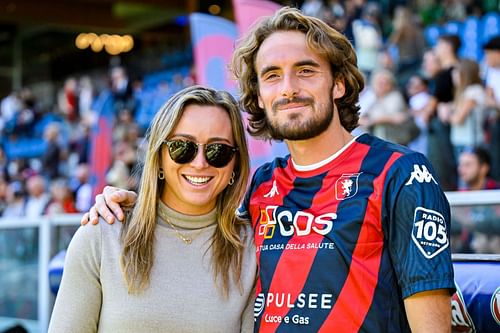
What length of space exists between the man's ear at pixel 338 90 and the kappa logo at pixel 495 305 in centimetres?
82

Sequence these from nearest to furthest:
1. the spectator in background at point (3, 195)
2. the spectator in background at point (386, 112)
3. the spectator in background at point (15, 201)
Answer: the spectator in background at point (386, 112) < the spectator in background at point (15, 201) < the spectator in background at point (3, 195)

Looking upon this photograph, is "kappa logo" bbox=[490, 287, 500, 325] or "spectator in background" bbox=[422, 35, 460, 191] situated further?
"spectator in background" bbox=[422, 35, 460, 191]

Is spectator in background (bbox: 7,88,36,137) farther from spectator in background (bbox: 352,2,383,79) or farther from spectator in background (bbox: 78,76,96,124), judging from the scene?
spectator in background (bbox: 352,2,383,79)

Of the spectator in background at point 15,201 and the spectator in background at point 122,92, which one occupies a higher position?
the spectator in background at point 122,92

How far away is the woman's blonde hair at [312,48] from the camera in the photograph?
2.51 metres

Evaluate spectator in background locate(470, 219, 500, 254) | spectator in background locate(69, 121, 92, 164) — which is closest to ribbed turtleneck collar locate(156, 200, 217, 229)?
spectator in background locate(470, 219, 500, 254)

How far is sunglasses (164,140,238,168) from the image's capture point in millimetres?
2514

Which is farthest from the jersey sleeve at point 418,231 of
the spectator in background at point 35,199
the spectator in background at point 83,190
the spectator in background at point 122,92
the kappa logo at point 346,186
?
the spectator in background at point 122,92

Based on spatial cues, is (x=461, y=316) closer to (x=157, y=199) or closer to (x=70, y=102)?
(x=157, y=199)

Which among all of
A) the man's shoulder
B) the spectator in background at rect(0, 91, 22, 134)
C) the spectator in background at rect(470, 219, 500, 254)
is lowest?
the spectator in background at rect(470, 219, 500, 254)

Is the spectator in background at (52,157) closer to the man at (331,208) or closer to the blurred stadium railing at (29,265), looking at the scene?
the blurred stadium railing at (29,265)

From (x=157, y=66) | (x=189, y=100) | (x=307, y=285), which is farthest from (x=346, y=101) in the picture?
(x=157, y=66)

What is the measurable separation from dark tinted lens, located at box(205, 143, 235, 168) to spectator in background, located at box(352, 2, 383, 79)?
6385mm

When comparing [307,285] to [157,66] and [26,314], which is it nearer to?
[26,314]
